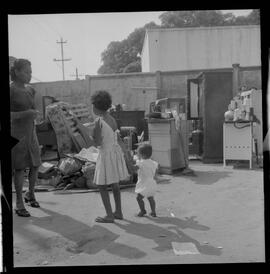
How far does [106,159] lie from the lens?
469 cm

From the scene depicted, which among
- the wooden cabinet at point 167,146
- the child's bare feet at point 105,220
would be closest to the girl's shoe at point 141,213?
the child's bare feet at point 105,220

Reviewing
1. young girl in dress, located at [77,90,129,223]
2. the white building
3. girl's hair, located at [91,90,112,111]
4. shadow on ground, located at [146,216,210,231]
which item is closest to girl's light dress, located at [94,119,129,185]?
young girl in dress, located at [77,90,129,223]

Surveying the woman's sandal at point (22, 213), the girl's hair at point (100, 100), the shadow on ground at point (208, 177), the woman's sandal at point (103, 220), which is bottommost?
the woman's sandal at point (103, 220)

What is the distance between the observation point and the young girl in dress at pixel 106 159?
4.69m

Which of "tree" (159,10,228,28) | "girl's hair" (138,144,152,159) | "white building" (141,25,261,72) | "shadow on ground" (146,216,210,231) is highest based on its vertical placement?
"tree" (159,10,228,28)

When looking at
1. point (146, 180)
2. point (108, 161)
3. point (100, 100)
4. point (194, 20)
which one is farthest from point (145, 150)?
point (194, 20)

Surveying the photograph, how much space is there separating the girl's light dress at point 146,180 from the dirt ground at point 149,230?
1.00ft

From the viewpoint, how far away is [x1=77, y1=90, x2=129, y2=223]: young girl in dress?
4688 mm

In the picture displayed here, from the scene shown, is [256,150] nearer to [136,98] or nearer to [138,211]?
[138,211]

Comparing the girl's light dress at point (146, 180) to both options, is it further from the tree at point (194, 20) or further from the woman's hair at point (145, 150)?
the tree at point (194, 20)

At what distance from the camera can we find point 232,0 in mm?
2551

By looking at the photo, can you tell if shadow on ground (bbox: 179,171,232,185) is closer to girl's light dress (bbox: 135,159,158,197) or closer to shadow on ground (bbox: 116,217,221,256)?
girl's light dress (bbox: 135,159,158,197)

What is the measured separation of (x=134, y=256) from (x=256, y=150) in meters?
6.35

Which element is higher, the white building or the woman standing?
the white building
